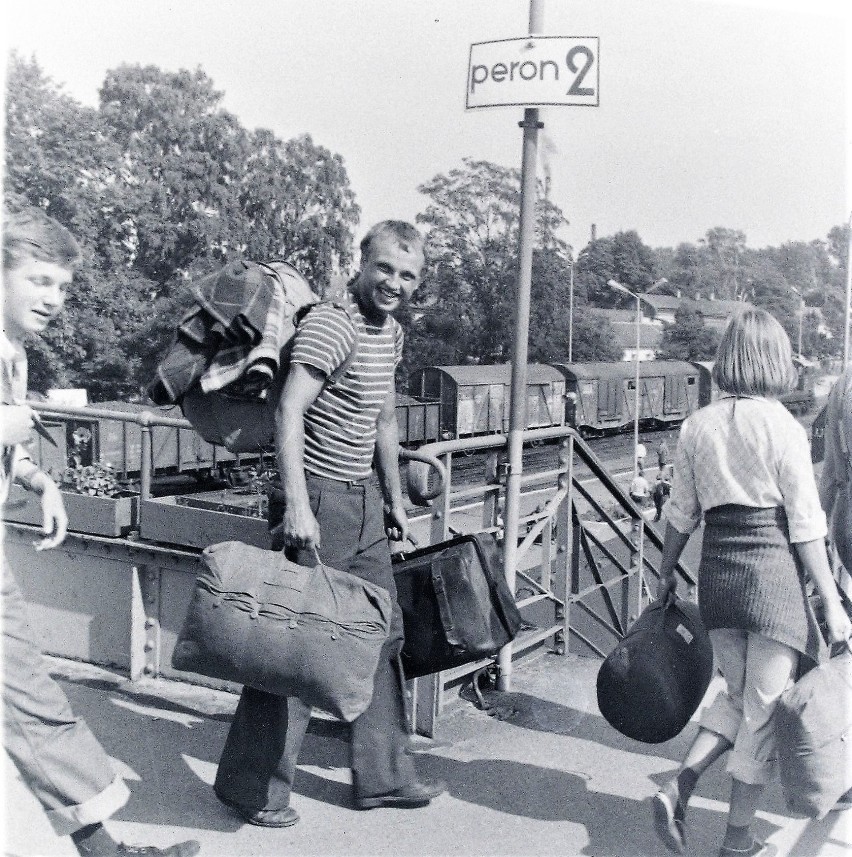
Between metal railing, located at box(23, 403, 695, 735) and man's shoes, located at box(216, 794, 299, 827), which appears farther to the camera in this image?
metal railing, located at box(23, 403, 695, 735)

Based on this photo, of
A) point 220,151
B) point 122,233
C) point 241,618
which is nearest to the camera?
point 241,618

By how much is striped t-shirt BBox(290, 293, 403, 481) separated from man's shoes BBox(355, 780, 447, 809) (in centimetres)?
103

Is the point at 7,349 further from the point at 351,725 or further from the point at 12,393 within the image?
the point at 351,725

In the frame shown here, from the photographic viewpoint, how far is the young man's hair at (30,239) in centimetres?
244

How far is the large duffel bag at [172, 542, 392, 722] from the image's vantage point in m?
2.65

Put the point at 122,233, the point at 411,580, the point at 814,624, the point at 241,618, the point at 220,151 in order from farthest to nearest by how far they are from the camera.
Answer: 1. the point at 220,151
2. the point at 122,233
3. the point at 411,580
4. the point at 814,624
5. the point at 241,618

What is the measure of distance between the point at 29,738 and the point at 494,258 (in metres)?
47.3

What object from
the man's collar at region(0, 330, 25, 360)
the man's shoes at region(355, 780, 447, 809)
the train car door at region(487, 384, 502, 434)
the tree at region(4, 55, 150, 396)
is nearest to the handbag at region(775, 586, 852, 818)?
the man's shoes at region(355, 780, 447, 809)

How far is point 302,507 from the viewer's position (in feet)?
9.22

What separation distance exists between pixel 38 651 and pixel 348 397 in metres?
1.13

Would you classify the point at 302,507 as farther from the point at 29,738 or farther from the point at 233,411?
the point at 29,738

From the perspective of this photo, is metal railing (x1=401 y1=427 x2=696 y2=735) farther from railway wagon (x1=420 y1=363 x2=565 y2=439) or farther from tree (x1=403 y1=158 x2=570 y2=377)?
tree (x1=403 y1=158 x2=570 y2=377)

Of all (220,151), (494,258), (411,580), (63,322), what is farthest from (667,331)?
(411,580)

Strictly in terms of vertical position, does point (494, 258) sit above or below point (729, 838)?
above
